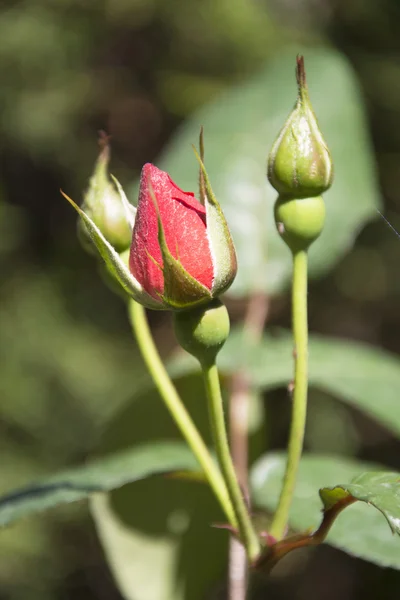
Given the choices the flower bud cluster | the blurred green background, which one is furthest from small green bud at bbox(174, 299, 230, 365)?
the blurred green background

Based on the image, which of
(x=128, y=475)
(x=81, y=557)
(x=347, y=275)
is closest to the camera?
(x=128, y=475)

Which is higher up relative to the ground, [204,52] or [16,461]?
[204,52]

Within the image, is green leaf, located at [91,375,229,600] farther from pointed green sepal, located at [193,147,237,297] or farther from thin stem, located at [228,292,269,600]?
pointed green sepal, located at [193,147,237,297]

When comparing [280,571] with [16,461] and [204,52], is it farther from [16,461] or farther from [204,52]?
[204,52]

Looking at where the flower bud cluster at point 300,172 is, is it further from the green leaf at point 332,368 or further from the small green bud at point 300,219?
the green leaf at point 332,368

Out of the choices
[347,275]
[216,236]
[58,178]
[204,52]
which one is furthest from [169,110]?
[216,236]

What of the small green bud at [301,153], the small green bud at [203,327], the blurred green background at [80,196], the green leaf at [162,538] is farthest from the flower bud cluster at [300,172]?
the blurred green background at [80,196]
